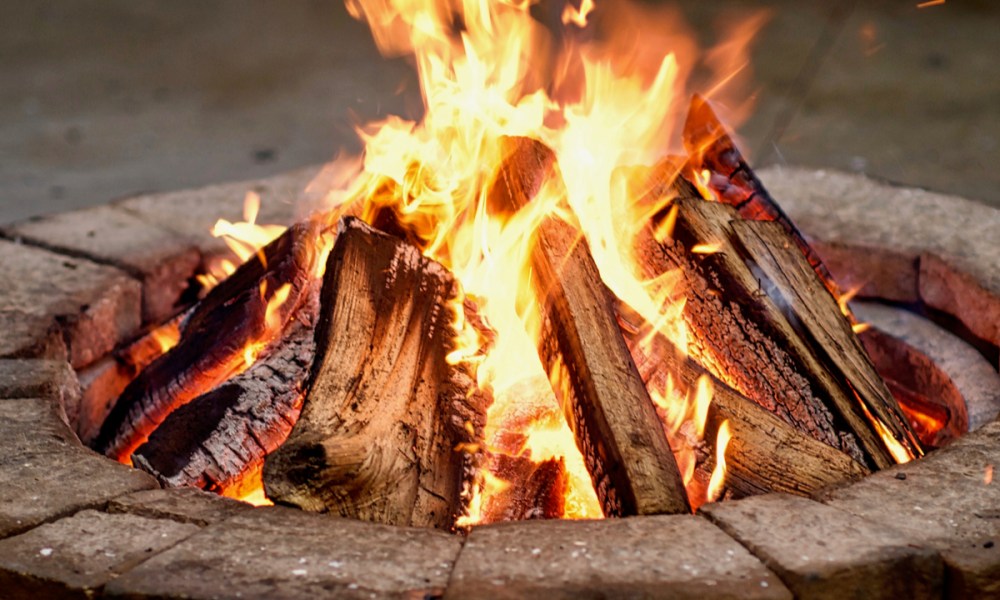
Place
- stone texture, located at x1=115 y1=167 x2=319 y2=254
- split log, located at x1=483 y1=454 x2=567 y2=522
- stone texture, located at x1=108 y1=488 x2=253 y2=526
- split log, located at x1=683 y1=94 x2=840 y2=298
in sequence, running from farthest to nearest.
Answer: stone texture, located at x1=115 y1=167 x2=319 y2=254, split log, located at x1=683 y1=94 x2=840 y2=298, split log, located at x1=483 y1=454 x2=567 y2=522, stone texture, located at x1=108 y1=488 x2=253 y2=526

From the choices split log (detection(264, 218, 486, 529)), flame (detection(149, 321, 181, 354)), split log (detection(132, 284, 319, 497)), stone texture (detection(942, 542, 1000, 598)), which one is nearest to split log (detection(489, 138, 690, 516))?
split log (detection(264, 218, 486, 529))

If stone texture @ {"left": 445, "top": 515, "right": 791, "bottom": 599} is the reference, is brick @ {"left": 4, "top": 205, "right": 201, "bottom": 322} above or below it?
above

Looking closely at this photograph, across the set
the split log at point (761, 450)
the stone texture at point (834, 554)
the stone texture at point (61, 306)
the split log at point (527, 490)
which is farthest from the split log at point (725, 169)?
the stone texture at point (61, 306)

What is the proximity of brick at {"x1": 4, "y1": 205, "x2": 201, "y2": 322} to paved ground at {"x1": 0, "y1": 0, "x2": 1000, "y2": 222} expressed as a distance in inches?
92.5

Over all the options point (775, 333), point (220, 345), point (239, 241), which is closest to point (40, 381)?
point (220, 345)

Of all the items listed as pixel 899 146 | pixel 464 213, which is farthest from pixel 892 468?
pixel 899 146

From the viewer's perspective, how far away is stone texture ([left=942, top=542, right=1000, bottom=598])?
163 cm

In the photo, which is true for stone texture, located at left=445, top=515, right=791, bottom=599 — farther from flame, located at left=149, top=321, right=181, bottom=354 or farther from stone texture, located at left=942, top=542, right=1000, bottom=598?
flame, located at left=149, top=321, right=181, bottom=354

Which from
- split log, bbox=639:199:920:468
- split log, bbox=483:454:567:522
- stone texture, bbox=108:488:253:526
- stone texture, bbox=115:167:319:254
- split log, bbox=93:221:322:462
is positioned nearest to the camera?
stone texture, bbox=108:488:253:526

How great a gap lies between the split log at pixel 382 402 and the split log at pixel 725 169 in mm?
920

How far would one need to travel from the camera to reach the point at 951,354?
2.93 m

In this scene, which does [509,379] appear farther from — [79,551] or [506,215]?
[79,551]

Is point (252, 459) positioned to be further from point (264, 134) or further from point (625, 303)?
point (264, 134)

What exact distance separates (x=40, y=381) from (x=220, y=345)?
413mm
